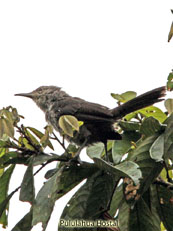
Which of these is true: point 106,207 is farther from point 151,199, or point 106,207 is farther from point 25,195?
point 25,195

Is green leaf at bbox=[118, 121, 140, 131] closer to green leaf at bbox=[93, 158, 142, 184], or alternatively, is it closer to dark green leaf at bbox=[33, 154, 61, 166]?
dark green leaf at bbox=[33, 154, 61, 166]

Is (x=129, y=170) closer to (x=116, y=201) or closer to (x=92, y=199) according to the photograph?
(x=92, y=199)

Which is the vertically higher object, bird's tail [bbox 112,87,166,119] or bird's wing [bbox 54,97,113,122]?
bird's wing [bbox 54,97,113,122]

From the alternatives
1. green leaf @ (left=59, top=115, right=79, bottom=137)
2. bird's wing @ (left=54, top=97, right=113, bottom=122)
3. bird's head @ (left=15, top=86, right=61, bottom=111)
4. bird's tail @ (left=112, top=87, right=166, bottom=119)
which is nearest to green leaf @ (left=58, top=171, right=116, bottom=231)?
green leaf @ (left=59, top=115, right=79, bottom=137)

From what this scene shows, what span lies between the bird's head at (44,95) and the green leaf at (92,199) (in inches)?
111

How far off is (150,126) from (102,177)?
1.46ft

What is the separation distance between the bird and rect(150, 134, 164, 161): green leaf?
975mm

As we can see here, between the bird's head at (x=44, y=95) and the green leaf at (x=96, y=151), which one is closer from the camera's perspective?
the green leaf at (x=96, y=151)

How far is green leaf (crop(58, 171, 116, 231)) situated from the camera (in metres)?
2.71

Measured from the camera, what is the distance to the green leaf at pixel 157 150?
93.1 inches

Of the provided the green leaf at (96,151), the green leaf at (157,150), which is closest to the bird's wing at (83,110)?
the green leaf at (96,151)

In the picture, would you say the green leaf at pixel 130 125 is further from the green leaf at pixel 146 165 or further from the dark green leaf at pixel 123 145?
the green leaf at pixel 146 165

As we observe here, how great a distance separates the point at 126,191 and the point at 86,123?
2.31 m

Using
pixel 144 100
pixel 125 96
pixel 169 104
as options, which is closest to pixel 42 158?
pixel 169 104
